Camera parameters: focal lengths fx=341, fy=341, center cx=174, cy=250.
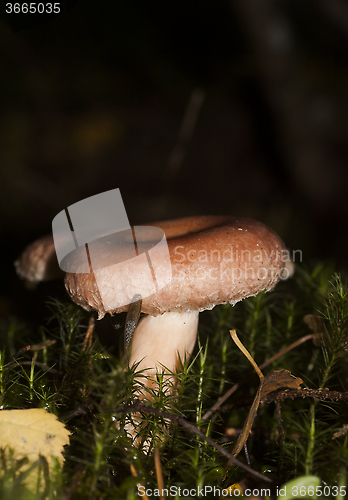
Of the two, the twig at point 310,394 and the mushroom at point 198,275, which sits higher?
the mushroom at point 198,275

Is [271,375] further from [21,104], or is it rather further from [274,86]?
[21,104]

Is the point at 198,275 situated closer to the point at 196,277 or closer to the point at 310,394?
the point at 196,277

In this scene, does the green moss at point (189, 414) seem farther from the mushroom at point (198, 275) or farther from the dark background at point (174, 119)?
the dark background at point (174, 119)

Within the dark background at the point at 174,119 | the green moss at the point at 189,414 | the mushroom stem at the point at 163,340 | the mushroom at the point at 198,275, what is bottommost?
the green moss at the point at 189,414

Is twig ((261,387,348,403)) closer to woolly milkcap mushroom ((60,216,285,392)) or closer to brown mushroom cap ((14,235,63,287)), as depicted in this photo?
woolly milkcap mushroom ((60,216,285,392))

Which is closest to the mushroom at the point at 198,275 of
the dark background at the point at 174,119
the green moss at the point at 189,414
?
the green moss at the point at 189,414

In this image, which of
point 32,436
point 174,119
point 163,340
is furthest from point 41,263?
point 174,119

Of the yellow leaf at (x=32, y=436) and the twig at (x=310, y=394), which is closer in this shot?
the yellow leaf at (x=32, y=436)
